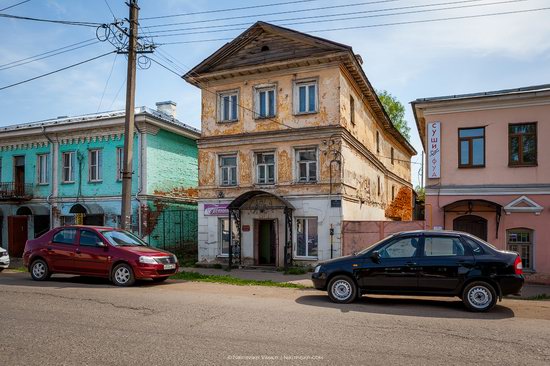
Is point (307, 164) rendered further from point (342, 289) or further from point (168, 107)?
point (168, 107)

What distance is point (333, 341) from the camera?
6.41 metres

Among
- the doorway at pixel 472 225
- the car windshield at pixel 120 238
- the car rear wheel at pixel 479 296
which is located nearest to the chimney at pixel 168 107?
the car windshield at pixel 120 238

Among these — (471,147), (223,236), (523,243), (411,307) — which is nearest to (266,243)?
(223,236)

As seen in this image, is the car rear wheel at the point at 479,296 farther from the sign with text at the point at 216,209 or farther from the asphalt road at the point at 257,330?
the sign with text at the point at 216,209

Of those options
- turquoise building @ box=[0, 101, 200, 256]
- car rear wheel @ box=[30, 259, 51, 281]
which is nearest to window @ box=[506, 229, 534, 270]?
car rear wheel @ box=[30, 259, 51, 281]

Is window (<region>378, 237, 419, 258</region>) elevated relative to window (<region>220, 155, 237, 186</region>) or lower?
lower

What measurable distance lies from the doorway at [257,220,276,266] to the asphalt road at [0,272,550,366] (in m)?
7.85

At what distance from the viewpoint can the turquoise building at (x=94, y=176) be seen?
2138 cm

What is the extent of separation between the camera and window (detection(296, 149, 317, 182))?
707 inches

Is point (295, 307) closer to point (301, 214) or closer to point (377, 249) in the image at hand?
point (377, 249)

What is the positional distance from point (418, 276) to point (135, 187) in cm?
1552

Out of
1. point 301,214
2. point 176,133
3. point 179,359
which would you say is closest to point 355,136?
point 301,214

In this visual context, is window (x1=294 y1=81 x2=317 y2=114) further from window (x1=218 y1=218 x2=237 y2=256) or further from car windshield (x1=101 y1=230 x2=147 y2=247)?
car windshield (x1=101 y1=230 x2=147 y2=247)

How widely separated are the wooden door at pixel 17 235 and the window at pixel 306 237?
1598 centimetres
